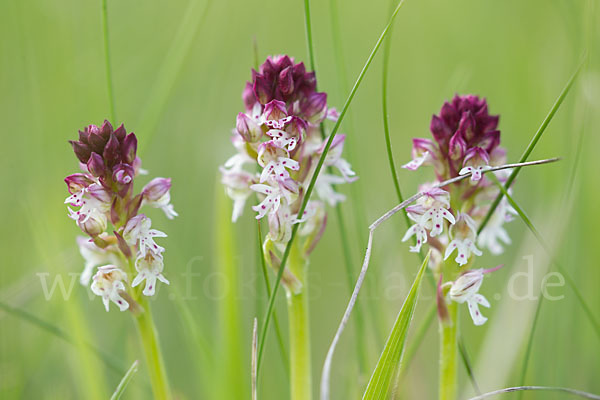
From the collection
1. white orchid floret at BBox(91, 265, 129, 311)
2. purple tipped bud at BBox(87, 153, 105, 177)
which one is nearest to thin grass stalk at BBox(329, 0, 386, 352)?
white orchid floret at BBox(91, 265, 129, 311)

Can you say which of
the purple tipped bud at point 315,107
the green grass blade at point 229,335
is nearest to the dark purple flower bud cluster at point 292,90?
the purple tipped bud at point 315,107

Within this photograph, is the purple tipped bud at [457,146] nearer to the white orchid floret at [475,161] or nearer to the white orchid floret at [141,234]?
the white orchid floret at [475,161]

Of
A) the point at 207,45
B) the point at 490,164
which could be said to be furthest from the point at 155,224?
the point at 207,45

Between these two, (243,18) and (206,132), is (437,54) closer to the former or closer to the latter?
(243,18)

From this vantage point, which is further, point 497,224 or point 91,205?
point 497,224

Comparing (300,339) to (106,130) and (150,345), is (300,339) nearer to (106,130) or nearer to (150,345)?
(150,345)

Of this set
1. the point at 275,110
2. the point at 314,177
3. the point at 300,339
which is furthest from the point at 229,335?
the point at 275,110
